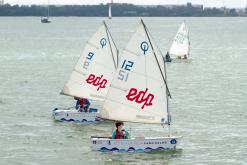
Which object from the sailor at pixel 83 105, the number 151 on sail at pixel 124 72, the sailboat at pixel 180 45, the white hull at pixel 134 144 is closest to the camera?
the white hull at pixel 134 144

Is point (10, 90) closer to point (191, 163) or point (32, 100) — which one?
point (32, 100)

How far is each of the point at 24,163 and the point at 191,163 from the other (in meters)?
9.33

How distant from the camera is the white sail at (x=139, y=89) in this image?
150 ft

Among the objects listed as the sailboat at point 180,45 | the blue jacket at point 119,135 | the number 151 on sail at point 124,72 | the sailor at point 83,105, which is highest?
the sailboat at point 180,45

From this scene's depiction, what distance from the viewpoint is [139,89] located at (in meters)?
46.5

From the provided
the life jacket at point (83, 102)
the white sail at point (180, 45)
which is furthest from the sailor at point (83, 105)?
the white sail at point (180, 45)

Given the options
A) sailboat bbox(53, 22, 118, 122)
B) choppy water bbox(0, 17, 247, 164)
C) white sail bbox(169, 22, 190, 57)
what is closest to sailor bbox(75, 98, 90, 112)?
sailboat bbox(53, 22, 118, 122)

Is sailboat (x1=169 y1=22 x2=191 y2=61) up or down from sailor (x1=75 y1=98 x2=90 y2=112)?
up

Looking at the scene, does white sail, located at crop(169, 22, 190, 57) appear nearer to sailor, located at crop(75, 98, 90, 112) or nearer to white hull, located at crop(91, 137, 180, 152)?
sailor, located at crop(75, 98, 90, 112)

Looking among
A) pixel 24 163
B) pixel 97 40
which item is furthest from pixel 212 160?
pixel 97 40

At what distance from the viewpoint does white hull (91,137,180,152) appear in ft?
149

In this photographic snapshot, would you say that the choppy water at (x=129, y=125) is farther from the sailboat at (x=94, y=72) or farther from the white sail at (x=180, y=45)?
the white sail at (x=180, y=45)

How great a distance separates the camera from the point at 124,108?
46312mm

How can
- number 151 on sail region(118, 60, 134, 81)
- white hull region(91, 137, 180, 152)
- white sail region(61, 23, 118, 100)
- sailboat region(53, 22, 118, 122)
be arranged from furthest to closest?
1. white sail region(61, 23, 118, 100)
2. sailboat region(53, 22, 118, 122)
3. number 151 on sail region(118, 60, 134, 81)
4. white hull region(91, 137, 180, 152)
